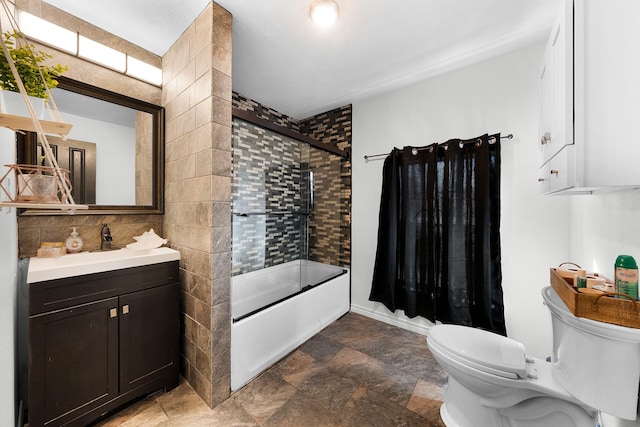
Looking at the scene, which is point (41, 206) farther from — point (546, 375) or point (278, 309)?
point (546, 375)

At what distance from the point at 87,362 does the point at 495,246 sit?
2.85 metres

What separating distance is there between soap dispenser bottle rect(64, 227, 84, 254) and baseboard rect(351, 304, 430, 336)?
256 cm

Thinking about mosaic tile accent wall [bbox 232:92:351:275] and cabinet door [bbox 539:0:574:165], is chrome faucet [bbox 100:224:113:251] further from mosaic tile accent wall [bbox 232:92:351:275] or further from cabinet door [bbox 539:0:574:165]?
cabinet door [bbox 539:0:574:165]

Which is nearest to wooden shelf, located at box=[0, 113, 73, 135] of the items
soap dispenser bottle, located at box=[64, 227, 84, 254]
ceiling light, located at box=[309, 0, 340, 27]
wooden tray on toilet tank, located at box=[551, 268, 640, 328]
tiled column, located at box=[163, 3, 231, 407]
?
tiled column, located at box=[163, 3, 231, 407]

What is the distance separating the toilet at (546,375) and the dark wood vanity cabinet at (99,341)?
1724 mm

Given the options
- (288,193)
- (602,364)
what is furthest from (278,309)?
(602,364)

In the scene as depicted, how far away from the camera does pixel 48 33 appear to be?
5.23 ft

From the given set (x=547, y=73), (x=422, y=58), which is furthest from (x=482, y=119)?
(x=547, y=73)

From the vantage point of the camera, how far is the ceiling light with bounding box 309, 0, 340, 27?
152 cm

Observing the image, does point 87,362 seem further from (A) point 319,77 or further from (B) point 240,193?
(A) point 319,77

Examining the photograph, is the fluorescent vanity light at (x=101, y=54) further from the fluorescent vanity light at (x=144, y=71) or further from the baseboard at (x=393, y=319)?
the baseboard at (x=393, y=319)

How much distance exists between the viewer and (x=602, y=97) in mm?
834

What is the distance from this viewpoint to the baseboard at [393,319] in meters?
2.51

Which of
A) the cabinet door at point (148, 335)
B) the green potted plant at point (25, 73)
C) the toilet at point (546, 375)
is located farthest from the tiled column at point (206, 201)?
the toilet at point (546, 375)
